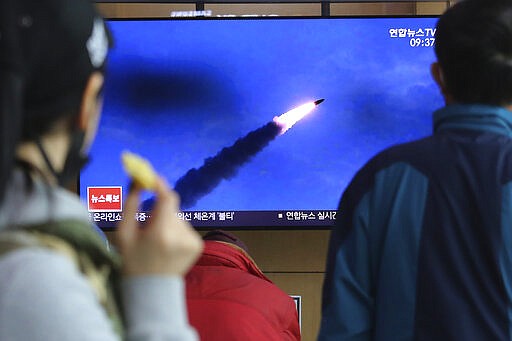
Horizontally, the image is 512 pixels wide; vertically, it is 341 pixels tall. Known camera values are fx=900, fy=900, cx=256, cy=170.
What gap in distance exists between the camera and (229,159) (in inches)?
114

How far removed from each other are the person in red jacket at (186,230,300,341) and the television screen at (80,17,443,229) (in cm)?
78

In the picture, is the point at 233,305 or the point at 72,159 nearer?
the point at 72,159

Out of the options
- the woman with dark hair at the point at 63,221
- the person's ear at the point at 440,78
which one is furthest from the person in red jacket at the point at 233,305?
the woman with dark hair at the point at 63,221

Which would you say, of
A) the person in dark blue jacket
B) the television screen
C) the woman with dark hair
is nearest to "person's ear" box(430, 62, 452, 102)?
the person in dark blue jacket

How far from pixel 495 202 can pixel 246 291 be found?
710mm

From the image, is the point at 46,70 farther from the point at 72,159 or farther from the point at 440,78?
the point at 440,78

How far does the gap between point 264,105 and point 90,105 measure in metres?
1.99

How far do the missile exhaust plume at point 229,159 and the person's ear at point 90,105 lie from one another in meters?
1.96

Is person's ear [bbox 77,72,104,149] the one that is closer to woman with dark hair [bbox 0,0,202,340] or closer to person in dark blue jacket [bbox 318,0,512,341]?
woman with dark hair [bbox 0,0,202,340]

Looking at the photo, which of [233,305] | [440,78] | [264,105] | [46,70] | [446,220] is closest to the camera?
[46,70]

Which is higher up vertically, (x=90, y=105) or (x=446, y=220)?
(x=90, y=105)

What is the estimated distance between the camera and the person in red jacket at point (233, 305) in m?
1.92

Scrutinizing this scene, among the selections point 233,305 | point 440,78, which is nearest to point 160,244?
point 440,78

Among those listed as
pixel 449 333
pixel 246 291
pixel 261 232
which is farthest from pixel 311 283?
pixel 449 333
